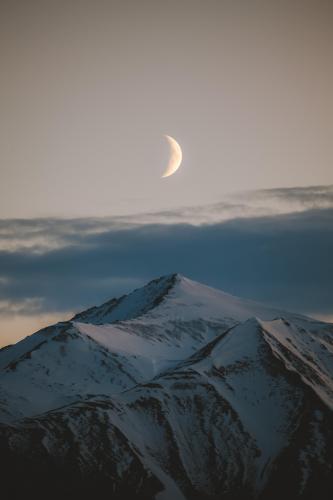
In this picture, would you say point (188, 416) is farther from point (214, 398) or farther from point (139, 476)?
point (139, 476)

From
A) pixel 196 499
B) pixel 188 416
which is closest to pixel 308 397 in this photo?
pixel 188 416

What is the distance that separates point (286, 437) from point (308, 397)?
42.1 ft

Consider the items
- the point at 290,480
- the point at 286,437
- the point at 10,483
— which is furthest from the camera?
the point at 286,437

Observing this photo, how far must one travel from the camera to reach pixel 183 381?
198m

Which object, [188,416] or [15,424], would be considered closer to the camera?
[15,424]

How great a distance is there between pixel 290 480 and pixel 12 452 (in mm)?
56088

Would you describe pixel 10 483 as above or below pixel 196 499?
above

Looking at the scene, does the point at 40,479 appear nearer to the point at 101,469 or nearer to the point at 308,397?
the point at 101,469

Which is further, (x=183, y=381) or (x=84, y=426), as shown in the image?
(x=183, y=381)

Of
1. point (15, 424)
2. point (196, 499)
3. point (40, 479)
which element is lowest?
point (196, 499)

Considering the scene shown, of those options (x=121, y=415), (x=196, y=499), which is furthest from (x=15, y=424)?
(x=196, y=499)

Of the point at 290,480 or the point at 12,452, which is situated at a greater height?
the point at 12,452

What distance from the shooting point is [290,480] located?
559 feet

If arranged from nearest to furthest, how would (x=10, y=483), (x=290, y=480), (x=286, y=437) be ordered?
(x=10, y=483), (x=290, y=480), (x=286, y=437)
